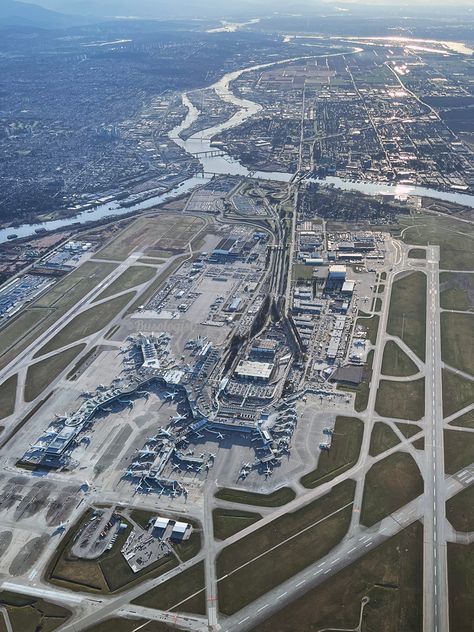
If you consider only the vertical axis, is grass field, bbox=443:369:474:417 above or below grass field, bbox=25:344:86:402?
above

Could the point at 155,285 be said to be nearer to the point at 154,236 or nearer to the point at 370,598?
the point at 154,236

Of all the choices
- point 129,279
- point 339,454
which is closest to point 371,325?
point 339,454

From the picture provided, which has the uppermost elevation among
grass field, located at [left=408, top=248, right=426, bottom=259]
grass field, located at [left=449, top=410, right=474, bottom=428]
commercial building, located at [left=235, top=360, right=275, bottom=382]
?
grass field, located at [left=408, top=248, right=426, bottom=259]

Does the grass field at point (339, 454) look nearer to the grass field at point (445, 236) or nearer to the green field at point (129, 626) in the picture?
the green field at point (129, 626)

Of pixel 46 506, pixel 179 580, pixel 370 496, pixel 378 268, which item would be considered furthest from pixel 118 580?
pixel 378 268

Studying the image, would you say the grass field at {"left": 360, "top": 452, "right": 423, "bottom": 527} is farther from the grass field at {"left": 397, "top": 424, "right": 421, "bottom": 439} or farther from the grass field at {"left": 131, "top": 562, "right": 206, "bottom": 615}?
the grass field at {"left": 131, "top": 562, "right": 206, "bottom": 615}

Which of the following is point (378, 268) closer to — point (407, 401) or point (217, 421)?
point (407, 401)

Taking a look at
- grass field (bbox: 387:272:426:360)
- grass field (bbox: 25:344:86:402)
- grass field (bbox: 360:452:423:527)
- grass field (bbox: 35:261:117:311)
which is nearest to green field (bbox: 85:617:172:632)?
grass field (bbox: 360:452:423:527)
